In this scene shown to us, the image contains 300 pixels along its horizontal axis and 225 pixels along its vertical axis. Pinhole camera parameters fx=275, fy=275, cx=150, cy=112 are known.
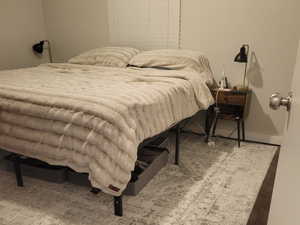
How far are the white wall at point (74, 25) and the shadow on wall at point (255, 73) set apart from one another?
191cm

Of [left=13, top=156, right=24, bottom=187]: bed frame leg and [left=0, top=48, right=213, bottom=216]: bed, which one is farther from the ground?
[left=0, top=48, right=213, bottom=216]: bed

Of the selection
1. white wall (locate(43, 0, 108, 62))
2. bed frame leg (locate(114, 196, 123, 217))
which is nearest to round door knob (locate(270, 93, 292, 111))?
bed frame leg (locate(114, 196, 123, 217))

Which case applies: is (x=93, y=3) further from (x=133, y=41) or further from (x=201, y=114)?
(x=201, y=114)

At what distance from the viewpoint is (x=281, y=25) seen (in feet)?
8.84

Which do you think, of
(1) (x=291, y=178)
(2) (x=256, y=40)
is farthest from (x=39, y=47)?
(1) (x=291, y=178)

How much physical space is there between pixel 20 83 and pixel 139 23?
1.71 meters

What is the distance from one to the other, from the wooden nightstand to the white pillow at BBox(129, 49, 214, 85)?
0.64ft

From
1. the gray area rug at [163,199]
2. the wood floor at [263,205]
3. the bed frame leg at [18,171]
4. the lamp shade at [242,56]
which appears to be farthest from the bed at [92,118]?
the wood floor at [263,205]

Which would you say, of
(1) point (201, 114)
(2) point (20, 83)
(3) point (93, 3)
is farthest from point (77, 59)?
(1) point (201, 114)

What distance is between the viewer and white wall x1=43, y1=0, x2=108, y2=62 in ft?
12.1

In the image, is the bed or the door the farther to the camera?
the bed

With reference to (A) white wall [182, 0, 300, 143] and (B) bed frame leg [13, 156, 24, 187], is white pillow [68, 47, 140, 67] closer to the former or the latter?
(A) white wall [182, 0, 300, 143]

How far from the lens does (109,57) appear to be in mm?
3209

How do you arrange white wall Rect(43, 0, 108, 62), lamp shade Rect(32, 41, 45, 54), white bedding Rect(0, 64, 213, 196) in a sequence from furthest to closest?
1. lamp shade Rect(32, 41, 45, 54)
2. white wall Rect(43, 0, 108, 62)
3. white bedding Rect(0, 64, 213, 196)
